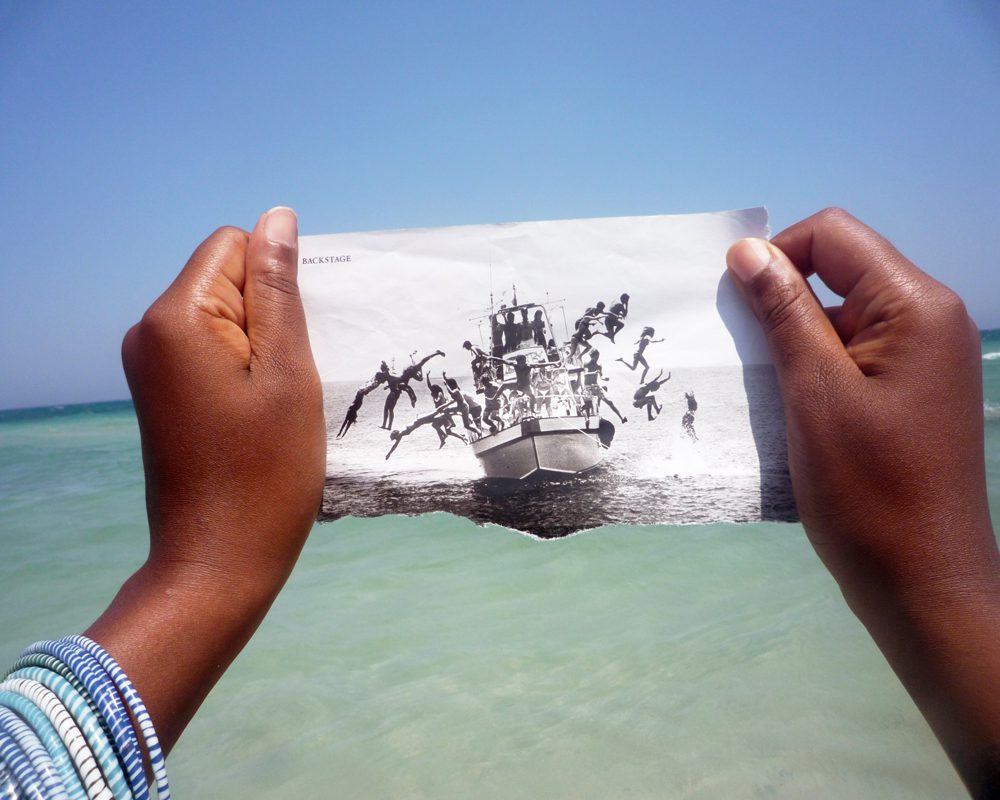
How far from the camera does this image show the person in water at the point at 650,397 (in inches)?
47.1

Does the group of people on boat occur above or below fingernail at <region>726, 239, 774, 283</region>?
below

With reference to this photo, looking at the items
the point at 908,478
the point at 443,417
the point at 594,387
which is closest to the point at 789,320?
the point at 908,478

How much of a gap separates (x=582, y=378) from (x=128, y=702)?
2.79 feet

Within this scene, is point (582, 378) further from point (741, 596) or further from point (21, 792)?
point (741, 596)

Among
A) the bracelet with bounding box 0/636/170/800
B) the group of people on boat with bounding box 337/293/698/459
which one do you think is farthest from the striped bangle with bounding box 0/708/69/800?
the group of people on boat with bounding box 337/293/698/459

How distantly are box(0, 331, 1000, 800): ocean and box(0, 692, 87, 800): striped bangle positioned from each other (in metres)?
1.37

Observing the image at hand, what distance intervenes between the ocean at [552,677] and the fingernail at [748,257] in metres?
1.41

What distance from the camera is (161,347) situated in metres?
0.91

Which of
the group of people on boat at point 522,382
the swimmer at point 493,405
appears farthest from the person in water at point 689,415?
the swimmer at point 493,405

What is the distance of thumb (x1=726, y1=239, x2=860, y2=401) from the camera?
34.9 inches

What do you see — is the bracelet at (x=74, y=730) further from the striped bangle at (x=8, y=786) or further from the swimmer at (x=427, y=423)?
the swimmer at (x=427, y=423)

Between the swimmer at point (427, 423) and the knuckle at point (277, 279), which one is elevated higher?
the knuckle at point (277, 279)

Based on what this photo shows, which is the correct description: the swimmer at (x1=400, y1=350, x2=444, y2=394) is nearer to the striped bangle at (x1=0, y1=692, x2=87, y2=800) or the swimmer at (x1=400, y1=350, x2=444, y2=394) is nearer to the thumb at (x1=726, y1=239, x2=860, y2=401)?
the thumb at (x1=726, y1=239, x2=860, y2=401)

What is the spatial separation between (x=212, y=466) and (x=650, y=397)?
2.45 feet
